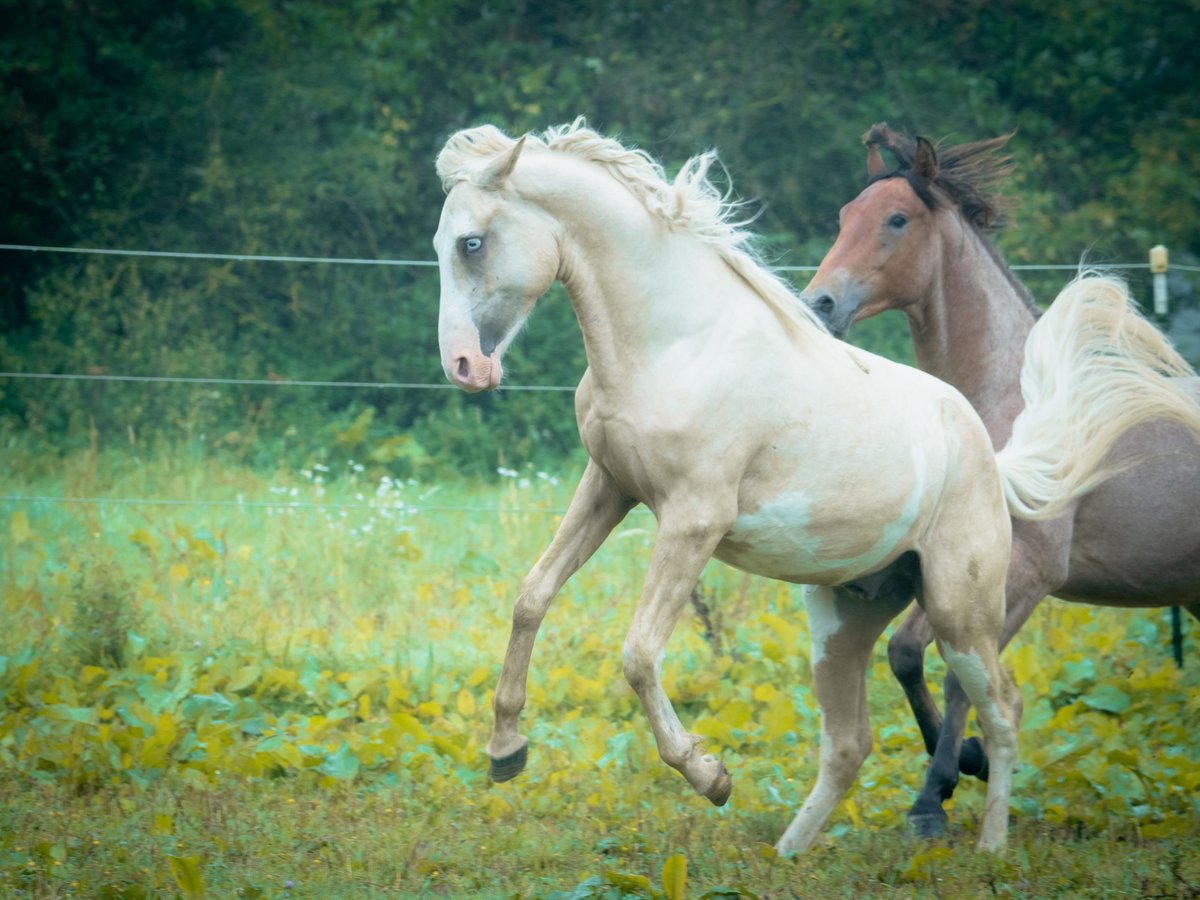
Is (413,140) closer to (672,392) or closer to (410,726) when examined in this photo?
(410,726)

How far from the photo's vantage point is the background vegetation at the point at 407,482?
4.52 m

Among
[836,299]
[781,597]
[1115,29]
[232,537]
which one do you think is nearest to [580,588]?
[781,597]

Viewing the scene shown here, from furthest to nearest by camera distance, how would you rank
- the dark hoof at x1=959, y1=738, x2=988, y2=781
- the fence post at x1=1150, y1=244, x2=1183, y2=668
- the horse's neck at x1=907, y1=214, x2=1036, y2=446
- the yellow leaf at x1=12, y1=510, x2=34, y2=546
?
the yellow leaf at x1=12, y1=510, x2=34, y2=546
the fence post at x1=1150, y1=244, x2=1183, y2=668
the horse's neck at x1=907, y1=214, x2=1036, y2=446
the dark hoof at x1=959, y1=738, x2=988, y2=781

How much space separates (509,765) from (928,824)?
65.3 inches

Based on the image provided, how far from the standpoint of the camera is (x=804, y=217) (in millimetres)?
12070

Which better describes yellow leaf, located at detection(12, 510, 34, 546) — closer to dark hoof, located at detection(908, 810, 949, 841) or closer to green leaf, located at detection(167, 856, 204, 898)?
green leaf, located at detection(167, 856, 204, 898)

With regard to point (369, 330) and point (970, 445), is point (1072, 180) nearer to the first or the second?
point (369, 330)

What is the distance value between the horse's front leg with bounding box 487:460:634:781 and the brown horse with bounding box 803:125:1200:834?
58.7 inches

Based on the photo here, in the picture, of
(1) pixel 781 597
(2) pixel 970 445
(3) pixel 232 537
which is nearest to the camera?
(2) pixel 970 445

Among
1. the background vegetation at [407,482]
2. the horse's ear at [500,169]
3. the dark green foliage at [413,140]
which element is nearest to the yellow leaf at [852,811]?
the background vegetation at [407,482]

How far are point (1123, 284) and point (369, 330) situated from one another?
742 cm

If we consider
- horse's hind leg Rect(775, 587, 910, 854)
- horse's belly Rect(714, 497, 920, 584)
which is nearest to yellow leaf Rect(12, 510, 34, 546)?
horse's hind leg Rect(775, 587, 910, 854)

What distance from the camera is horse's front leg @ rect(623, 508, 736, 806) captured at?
3.61 metres

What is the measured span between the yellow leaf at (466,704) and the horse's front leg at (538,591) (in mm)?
1753
